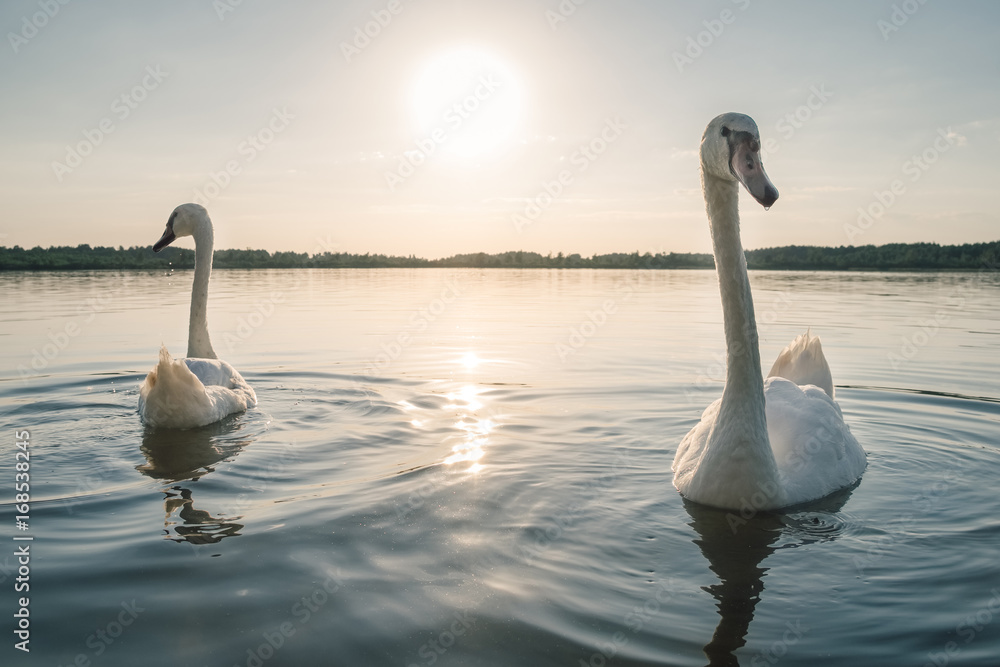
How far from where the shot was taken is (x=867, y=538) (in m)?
4.94

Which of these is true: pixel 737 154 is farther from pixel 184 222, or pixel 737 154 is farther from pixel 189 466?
pixel 184 222

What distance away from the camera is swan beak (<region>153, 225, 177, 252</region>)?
11289mm

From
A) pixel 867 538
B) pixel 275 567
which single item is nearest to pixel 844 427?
pixel 867 538

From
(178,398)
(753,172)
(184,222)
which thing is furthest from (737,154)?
(184,222)

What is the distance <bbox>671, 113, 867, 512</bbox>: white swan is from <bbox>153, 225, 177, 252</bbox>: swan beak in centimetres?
890

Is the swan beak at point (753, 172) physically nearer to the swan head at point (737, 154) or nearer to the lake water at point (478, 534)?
the swan head at point (737, 154)

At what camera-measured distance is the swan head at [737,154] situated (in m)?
4.43

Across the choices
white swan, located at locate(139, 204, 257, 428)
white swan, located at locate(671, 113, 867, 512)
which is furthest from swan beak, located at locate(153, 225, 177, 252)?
white swan, located at locate(671, 113, 867, 512)

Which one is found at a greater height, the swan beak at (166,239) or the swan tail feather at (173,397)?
the swan beak at (166,239)

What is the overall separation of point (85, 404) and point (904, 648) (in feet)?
31.3

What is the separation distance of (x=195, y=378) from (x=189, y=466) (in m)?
1.58

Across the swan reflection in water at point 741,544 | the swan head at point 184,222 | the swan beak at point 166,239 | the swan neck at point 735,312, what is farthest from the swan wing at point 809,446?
the swan beak at point 166,239

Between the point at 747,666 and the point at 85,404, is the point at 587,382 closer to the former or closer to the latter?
the point at 85,404

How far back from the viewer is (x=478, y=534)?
16.4 ft
